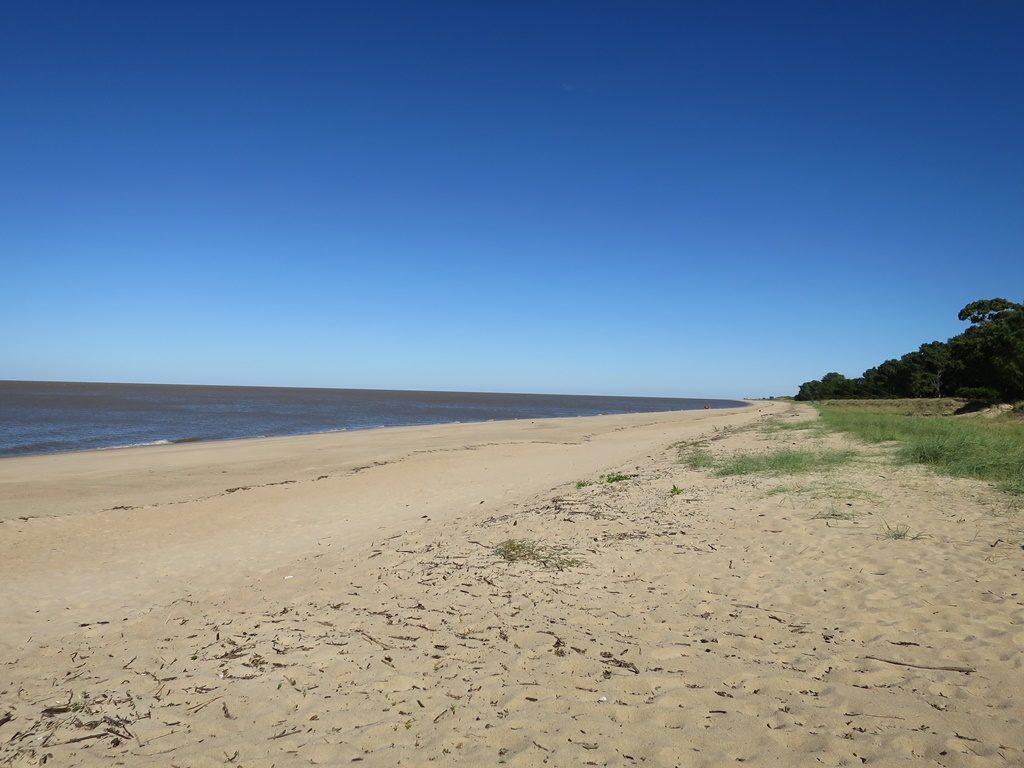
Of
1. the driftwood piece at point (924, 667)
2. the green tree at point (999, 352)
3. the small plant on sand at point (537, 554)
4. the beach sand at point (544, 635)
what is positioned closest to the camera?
→ the beach sand at point (544, 635)

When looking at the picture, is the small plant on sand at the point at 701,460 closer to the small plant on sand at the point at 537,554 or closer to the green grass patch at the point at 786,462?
the green grass patch at the point at 786,462

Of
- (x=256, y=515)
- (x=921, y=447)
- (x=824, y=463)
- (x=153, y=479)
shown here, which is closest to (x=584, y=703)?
(x=256, y=515)

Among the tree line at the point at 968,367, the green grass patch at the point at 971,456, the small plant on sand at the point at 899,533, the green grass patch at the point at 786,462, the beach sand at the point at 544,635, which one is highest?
the tree line at the point at 968,367

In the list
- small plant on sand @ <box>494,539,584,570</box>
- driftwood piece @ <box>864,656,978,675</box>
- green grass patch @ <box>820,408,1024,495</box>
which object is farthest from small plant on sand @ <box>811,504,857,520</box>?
driftwood piece @ <box>864,656,978,675</box>

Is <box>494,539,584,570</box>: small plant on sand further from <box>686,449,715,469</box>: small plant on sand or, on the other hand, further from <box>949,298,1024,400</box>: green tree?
<box>949,298,1024,400</box>: green tree

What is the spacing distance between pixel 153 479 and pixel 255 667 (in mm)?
15747

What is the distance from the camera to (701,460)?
630 inches

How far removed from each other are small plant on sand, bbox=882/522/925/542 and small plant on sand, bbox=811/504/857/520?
686mm

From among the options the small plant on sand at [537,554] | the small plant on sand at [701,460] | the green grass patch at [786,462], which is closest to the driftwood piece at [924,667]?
the small plant on sand at [537,554]

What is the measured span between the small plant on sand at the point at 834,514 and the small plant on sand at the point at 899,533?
686 mm

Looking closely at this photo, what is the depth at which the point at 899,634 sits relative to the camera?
5035mm

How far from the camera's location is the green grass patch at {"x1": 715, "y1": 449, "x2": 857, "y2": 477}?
43.3ft

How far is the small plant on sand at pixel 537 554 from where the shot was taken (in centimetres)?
736

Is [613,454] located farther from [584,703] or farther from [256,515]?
[584,703]
